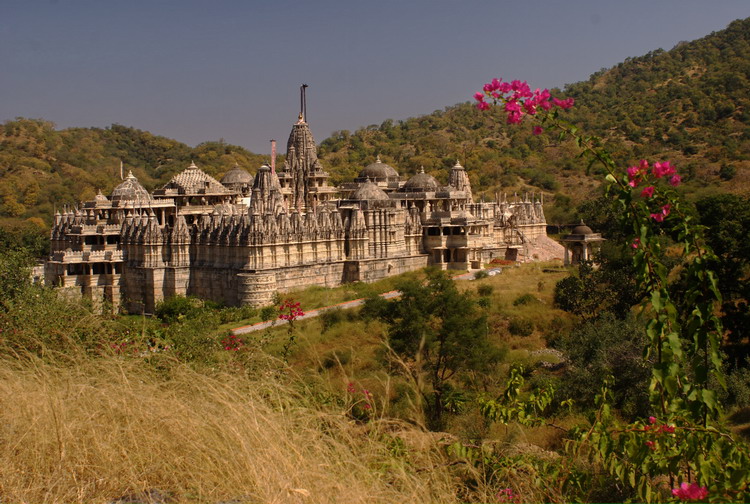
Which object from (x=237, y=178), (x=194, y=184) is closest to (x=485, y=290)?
(x=194, y=184)

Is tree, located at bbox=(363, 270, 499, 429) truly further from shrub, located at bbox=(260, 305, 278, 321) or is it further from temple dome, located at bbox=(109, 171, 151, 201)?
temple dome, located at bbox=(109, 171, 151, 201)

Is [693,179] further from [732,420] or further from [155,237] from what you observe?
[732,420]

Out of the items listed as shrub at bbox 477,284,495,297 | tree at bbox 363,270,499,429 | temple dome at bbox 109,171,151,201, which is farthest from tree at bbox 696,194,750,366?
temple dome at bbox 109,171,151,201

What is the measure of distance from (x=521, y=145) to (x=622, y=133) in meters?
13.0

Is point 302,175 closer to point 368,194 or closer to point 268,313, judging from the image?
point 368,194

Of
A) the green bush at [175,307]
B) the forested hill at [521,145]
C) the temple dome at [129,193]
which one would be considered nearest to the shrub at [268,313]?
the green bush at [175,307]

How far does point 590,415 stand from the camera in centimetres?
883

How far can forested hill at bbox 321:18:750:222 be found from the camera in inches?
3000

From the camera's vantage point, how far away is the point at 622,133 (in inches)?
3521

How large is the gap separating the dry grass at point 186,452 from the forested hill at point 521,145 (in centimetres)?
5277

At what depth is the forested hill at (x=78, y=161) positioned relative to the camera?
81562 millimetres

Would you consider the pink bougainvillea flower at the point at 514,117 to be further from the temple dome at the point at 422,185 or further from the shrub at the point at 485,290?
the temple dome at the point at 422,185

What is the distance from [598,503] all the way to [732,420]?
10.3 meters

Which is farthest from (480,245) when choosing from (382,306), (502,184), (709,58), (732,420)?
(709,58)
